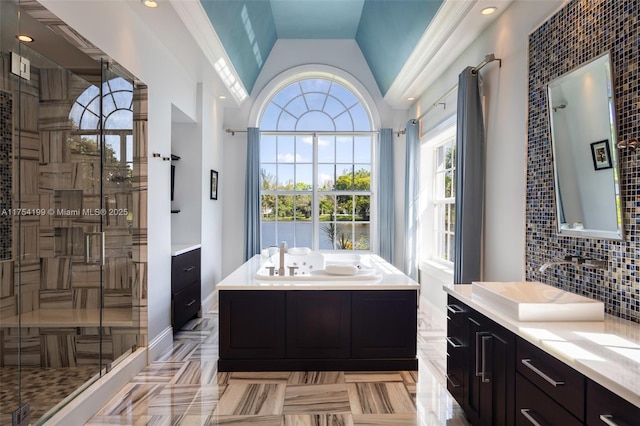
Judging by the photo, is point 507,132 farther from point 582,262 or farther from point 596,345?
point 596,345

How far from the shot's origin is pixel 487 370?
5.94 ft

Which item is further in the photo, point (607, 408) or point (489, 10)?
point (489, 10)

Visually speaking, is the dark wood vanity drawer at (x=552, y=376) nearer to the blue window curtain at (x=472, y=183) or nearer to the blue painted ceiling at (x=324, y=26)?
the blue window curtain at (x=472, y=183)

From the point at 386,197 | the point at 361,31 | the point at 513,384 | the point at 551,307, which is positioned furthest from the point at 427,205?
the point at 513,384

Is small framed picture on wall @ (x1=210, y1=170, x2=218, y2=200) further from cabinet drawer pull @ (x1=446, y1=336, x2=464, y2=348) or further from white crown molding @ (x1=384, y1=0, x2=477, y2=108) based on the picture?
cabinet drawer pull @ (x1=446, y1=336, x2=464, y2=348)

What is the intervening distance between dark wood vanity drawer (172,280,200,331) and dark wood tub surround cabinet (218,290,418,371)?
0.96 m

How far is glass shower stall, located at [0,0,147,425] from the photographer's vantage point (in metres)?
1.83

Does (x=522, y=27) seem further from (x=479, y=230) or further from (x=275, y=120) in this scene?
(x=275, y=120)

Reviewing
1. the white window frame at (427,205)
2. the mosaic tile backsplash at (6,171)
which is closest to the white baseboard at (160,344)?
the mosaic tile backsplash at (6,171)

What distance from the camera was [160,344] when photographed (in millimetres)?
3186

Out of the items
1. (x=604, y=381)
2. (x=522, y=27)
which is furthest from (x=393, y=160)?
(x=604, y=381)

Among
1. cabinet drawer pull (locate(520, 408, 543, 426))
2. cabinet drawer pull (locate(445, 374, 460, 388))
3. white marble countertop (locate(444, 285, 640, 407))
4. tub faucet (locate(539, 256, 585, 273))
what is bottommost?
cabinet drawer pull (locate(445, 374, 460, 388))

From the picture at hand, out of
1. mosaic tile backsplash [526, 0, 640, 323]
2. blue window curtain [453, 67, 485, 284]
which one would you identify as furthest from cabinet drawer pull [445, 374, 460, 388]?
blue window curtain [453, 67, 485, 284]

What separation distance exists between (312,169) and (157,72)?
2.83 meters
